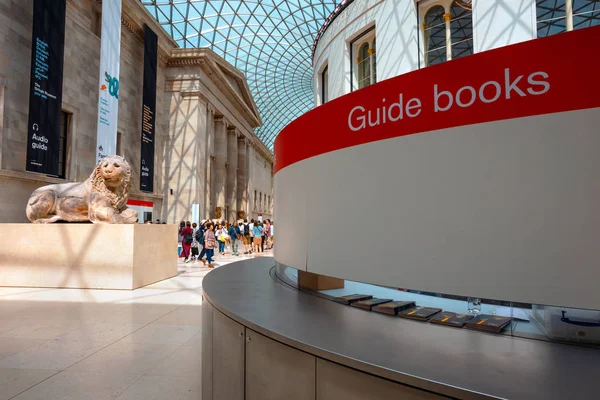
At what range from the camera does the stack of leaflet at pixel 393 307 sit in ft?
8.30

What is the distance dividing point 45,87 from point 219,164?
26.0 m

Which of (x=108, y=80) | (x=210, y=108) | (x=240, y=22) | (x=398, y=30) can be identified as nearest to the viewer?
(x=398, y=30)

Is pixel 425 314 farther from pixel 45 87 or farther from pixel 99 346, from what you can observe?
pixel 45 87

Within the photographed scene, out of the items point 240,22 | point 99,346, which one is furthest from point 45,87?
point 240,22

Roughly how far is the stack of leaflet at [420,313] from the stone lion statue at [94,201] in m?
10.8

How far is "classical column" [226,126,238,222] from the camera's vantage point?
158 feet

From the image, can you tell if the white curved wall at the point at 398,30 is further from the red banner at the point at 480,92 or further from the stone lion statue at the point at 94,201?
the stone lion statue at the point at 94,201

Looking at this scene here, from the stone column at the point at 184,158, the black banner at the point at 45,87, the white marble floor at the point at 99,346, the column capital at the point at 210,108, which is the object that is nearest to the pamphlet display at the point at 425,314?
the white marble floor at the point at 99,346

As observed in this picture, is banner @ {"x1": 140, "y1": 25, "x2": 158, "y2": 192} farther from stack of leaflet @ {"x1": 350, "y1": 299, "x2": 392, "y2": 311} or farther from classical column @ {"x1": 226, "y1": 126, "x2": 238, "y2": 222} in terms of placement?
stack of leaflet @ {"x1": 350, "y1": 299, "x2": 392, "y2": 311}

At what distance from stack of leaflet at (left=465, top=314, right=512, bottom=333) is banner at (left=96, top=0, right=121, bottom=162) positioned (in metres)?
20.7

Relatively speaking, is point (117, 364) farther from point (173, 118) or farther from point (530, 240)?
point (173, 118)

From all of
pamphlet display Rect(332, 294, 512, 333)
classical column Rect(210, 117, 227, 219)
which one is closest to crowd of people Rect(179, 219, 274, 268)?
pamphlet display Rect(332, 294, 512, 333)

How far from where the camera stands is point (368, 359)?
1708 mm

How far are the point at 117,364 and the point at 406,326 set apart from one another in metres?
4.48
